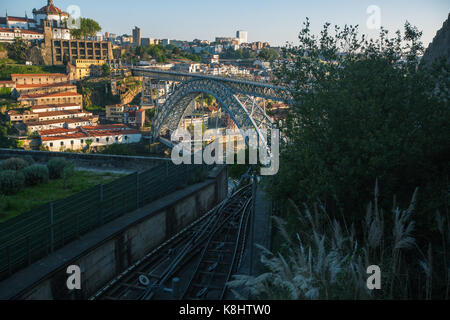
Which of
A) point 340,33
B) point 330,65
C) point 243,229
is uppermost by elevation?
point 340,33

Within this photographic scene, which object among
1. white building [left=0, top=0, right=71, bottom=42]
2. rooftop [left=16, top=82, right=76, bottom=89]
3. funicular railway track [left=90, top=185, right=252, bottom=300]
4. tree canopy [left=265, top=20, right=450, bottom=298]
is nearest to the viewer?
tree canopy [left=265, top=20, right=450, bottom=298]

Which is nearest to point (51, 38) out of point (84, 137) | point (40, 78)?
point (40, 78)

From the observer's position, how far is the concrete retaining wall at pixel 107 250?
15.4 ft

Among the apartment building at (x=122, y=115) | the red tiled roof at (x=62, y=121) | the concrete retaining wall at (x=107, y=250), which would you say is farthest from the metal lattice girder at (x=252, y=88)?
the apartment building at (x=122, y=115)

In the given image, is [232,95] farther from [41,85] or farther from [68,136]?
[41,85]

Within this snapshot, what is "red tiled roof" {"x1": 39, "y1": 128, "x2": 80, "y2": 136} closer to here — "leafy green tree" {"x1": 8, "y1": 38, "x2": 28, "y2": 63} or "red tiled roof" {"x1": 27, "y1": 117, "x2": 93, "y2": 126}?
"red tiled roof" {"x1": 27, "y1": 117, "x2": 93, "y2": 126}

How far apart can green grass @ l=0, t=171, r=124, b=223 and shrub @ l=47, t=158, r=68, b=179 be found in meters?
0.27

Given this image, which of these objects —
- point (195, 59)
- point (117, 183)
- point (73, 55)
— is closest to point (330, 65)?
point (117, 183)

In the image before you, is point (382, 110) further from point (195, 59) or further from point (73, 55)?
point (195, 59)

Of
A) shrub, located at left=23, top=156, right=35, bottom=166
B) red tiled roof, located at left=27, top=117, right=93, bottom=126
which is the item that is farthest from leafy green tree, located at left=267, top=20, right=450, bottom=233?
red tiled roof, located at left=27, top=117, right=93, bottom=126

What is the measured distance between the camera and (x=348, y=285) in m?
3.05

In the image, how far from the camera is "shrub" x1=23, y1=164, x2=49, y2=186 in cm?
912
